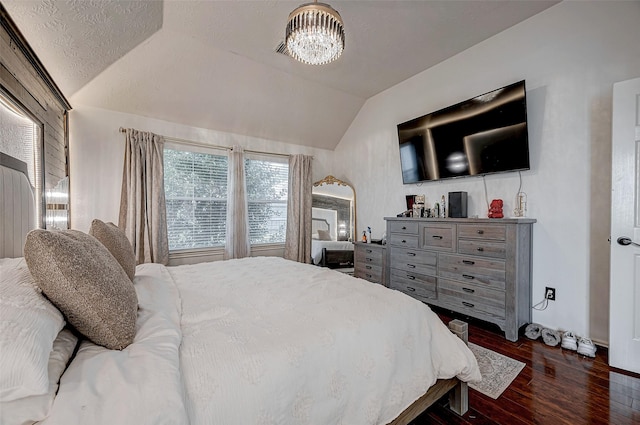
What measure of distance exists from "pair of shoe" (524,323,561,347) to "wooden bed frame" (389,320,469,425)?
4.37 ft

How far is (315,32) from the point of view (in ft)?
5.23

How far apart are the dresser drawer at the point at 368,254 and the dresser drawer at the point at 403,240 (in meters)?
0.29

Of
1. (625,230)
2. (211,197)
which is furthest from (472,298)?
(211,197)

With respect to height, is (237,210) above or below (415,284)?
above

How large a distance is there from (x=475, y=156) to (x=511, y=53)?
1050 mm

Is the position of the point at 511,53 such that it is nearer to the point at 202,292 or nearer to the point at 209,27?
the point at 209,27

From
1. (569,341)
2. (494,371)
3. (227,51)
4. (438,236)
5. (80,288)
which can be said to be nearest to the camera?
(80,288)

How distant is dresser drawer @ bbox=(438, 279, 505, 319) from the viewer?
7.79 feet

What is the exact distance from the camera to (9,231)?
1.49 meters

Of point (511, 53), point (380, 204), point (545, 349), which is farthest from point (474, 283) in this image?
point (511, 53)

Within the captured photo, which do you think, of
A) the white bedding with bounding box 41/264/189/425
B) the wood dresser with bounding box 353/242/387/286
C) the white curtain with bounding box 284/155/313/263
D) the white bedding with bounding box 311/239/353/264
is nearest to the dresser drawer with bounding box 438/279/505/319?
the wood dresser with bounding box 353/242/387/286

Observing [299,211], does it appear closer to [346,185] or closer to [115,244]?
[346,185]

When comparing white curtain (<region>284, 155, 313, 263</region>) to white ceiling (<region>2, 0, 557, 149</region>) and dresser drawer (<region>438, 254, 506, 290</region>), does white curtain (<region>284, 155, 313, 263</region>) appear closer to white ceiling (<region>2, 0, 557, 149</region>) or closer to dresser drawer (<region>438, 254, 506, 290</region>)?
white ceiling (<region>2, 0, 557, 149</region>)

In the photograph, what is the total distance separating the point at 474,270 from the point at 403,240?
82 cm
